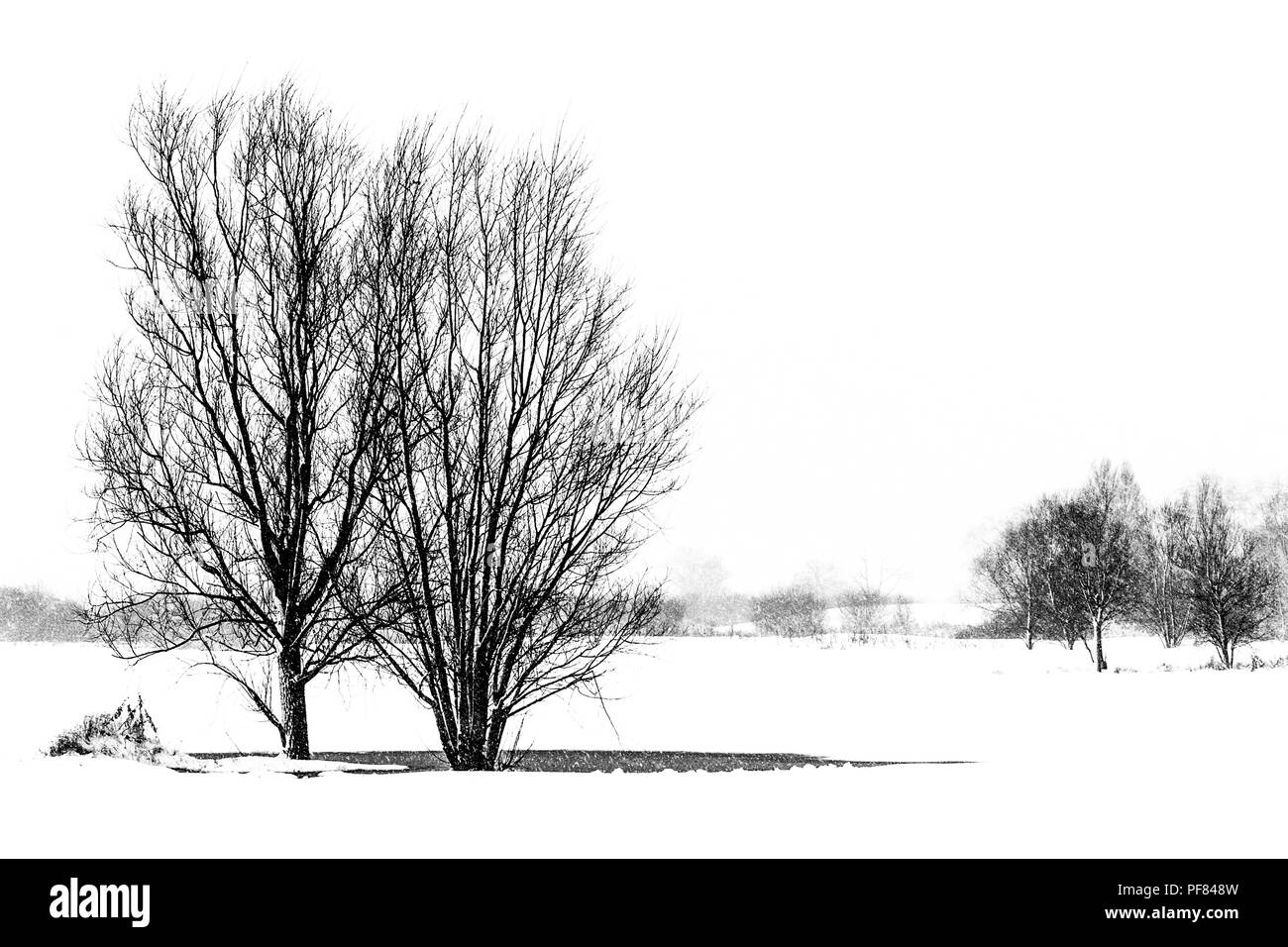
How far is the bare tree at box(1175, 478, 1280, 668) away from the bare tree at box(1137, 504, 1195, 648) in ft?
9.67

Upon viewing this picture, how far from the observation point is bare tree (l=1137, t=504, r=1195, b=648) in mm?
48438

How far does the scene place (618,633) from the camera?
479 inches

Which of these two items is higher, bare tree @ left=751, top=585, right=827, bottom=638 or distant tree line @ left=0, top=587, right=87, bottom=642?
distant tree line @ left=0, top=587, right=87, bottom=642

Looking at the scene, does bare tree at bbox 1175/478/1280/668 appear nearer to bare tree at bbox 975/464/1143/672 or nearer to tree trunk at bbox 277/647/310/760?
bare tree at bbox 975/464/1143/672

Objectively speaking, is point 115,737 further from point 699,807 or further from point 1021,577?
point 1021,577

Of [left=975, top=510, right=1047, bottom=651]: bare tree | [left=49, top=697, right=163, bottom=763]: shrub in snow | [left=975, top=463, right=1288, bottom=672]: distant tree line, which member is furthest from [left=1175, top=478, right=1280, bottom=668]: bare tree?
[left=49, top=697, right=163, bottom=763]: shrub in snow

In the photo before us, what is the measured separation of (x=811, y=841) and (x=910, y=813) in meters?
1.23

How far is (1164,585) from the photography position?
52375mm

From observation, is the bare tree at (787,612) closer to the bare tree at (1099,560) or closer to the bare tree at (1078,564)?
the bare tree at (1078,564)

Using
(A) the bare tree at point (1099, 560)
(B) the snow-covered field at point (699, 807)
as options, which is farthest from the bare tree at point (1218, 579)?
(B) the snow-covered field at point (699, 807)

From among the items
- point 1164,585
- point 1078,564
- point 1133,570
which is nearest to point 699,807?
point 1078,564

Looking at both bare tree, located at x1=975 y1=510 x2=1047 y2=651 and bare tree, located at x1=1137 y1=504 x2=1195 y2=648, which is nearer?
bare tree, located at x1=1137 y1=504 x2=1195 y2=648

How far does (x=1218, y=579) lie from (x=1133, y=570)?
755cm
